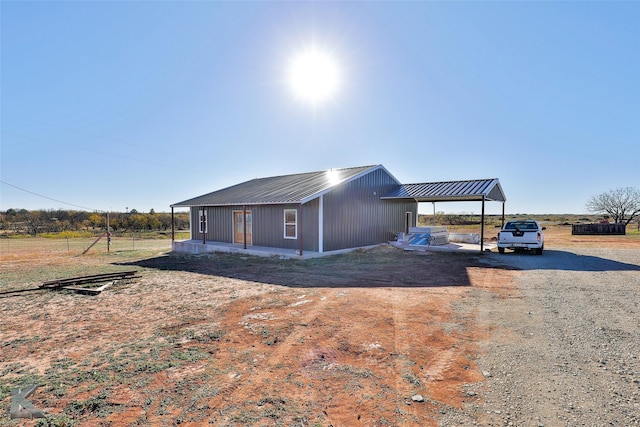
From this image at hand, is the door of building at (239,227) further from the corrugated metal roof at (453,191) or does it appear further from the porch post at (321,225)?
the corrugated metal roof at (453,191)

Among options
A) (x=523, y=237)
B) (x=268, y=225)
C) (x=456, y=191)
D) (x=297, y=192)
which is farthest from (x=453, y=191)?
(x=268, y=225)

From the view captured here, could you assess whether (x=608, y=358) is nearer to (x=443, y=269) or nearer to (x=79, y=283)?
(x=443, y=269)

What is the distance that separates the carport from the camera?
608 inches

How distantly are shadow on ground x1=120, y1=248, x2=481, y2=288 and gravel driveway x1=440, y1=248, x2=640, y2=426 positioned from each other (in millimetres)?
2270

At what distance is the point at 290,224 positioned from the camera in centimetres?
1547

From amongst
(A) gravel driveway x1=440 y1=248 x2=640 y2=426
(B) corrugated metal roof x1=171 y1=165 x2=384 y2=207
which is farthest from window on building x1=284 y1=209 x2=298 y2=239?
(A) gravel driveway x1=440 y1=248 x2=640 y2=426

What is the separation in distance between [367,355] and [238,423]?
76.1 inches

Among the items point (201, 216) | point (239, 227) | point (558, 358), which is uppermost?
point (201, 216)

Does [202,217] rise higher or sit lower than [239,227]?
higher

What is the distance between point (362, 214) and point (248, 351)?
1270 cm

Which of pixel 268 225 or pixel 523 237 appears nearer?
pixel 523 237

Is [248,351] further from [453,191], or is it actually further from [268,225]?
[453,191]

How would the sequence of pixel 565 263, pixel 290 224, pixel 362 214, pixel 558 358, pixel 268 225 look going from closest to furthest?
pixel 558 358
pixel 565 263
pixel 290 224
pixel 268 225
pixel 362 214

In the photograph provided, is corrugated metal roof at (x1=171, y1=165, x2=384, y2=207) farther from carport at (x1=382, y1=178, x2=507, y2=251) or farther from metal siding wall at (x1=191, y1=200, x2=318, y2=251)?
carport at (x1=382, y1=178, x2=507, y2=251)
